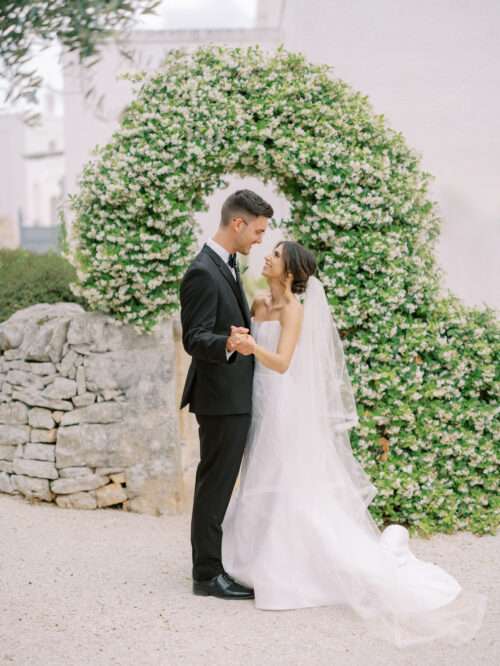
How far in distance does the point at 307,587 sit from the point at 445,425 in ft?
6.15

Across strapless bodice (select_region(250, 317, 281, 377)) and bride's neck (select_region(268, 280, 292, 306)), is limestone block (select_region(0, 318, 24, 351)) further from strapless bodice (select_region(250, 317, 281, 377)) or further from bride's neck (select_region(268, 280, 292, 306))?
bride's neck (select_region(268, 280, 292, 306))

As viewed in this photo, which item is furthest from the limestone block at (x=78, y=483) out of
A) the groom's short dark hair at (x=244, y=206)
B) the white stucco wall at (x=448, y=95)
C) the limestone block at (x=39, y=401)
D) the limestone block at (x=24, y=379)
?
the white stucco wall at (x=448, y=95)

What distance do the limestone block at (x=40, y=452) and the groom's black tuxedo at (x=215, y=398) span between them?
2.10 meters

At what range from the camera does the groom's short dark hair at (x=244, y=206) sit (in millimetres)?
4152

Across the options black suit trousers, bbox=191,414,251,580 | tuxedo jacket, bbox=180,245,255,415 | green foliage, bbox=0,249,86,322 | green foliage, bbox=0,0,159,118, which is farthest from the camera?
green foliage, bbox=0,249,86,322

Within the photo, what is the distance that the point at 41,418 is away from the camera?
6059 millimetres

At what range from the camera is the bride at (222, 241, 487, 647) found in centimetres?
415

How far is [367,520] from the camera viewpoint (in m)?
4.51

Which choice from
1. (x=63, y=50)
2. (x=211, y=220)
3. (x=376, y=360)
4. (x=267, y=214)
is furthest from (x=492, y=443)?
(x=211, y=220)

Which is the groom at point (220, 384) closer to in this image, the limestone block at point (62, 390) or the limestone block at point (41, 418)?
the limestone block at point (62, 390)

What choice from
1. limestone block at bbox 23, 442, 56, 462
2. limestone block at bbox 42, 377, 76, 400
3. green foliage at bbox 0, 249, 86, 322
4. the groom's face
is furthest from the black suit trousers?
green foliage at bbox 0, 249, 86, 322

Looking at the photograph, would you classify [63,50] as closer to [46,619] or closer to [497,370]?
[46,619]

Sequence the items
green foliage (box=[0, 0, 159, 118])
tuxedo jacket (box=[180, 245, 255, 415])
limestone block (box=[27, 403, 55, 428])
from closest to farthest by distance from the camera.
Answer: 1. green foliage (box=[0, 0, 159, 118])
2. tuxedo jacket (box=[180, 245, 255, 415])
3. limestone block (box=[27, 403, 55, 428])

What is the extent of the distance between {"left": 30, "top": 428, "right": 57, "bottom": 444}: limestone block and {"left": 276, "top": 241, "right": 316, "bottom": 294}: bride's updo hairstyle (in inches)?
106
